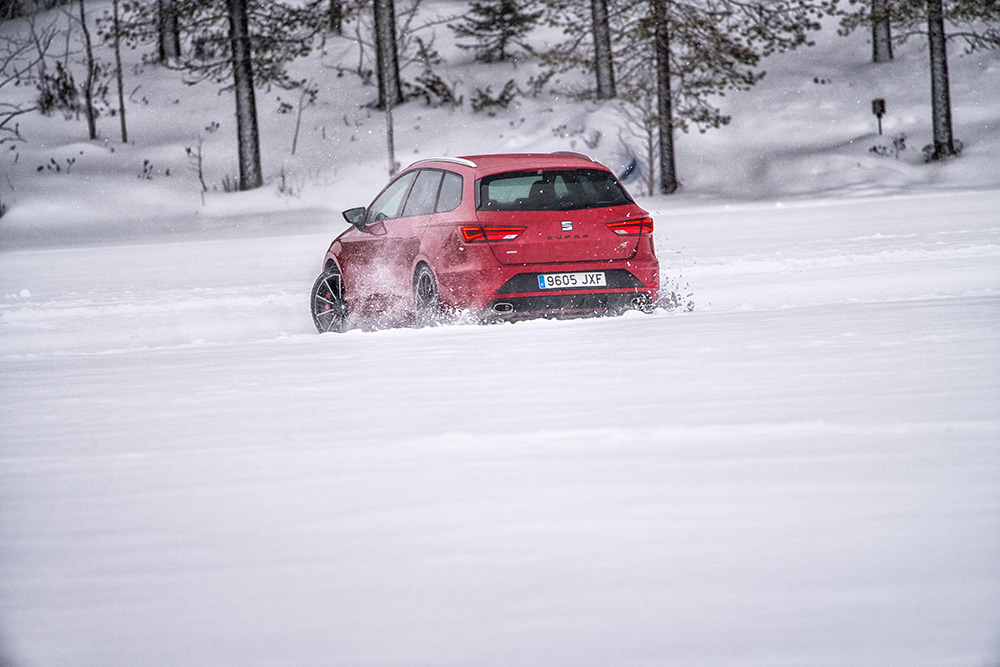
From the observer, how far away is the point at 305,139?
33281mm

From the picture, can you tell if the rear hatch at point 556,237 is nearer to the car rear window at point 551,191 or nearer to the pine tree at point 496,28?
the car rear window at point 551,191

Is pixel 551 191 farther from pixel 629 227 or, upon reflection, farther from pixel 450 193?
pixel 450 193

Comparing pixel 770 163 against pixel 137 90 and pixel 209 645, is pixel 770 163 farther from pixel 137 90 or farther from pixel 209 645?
pixel 209 645

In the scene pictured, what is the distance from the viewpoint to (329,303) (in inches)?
385

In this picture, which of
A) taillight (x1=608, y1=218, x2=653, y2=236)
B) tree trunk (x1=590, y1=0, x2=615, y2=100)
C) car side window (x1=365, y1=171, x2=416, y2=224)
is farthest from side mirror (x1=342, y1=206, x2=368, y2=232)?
tree trunk (x1=590, y1=0, x2=615, y2=100)

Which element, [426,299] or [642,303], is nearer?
[426,299]

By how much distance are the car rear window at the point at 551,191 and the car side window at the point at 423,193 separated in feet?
2.09

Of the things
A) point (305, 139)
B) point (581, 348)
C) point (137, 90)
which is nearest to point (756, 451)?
point (581, 348)

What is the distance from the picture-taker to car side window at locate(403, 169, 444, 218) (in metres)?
8.71

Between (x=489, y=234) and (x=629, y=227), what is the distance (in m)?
1.09

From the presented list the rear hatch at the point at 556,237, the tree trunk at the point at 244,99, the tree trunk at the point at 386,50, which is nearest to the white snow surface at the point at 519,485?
the rear hatch at the point at 556,237

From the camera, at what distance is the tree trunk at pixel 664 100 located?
2642 cm

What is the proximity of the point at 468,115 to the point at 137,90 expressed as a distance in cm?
1123

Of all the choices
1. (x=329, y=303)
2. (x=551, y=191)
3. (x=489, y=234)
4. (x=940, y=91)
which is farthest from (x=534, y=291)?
(x=940, y=91)
